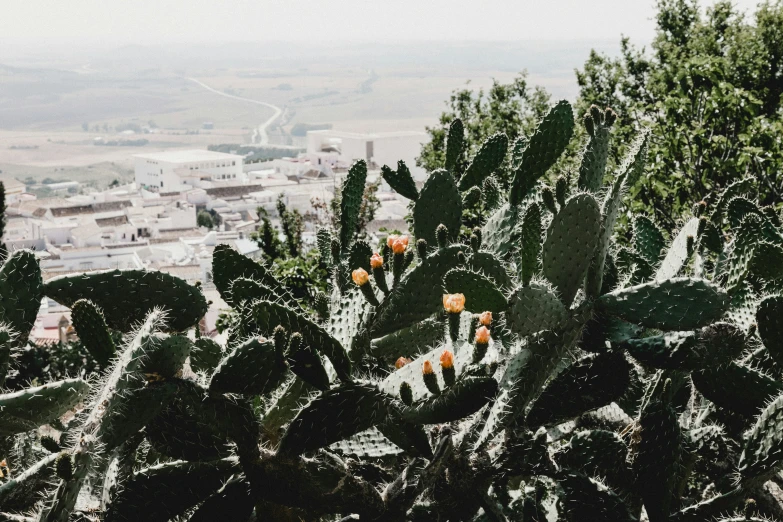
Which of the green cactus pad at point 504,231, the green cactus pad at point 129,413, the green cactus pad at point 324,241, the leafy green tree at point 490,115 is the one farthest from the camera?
the leafy green tree at point 490,115

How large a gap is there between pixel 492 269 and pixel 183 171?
2520 inches

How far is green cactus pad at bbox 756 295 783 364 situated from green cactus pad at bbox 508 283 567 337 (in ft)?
1.30

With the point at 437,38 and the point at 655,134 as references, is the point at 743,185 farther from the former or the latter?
the point at 437,38

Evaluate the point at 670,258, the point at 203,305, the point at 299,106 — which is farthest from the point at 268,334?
the point at 299,106

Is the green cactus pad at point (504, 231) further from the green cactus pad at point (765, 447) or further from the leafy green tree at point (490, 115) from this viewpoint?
the leafy green tree at point (490, 115)

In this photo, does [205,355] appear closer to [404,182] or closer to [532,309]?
[532,309]

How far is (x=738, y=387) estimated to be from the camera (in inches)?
52.7

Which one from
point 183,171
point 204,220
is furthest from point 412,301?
point 183,171

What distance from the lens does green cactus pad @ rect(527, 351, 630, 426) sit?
4.10ft

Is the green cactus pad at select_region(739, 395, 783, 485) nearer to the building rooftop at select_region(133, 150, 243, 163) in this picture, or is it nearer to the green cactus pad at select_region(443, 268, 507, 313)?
the green cactus pad at select_region(443, 268, 507, 313)

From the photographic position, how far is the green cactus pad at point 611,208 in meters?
1.31

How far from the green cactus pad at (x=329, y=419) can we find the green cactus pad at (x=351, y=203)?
0.63 m

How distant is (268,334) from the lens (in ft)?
4.14

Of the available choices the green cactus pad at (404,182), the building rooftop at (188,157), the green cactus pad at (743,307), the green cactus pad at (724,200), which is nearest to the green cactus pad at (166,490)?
the green cactus pad at (404,182)
